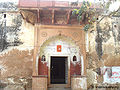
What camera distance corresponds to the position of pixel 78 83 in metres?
6.53

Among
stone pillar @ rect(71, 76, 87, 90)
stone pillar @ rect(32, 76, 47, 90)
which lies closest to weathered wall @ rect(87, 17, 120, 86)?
stone pillar @ rect(71, 76, 87, 90)

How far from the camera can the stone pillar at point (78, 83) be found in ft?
21.3

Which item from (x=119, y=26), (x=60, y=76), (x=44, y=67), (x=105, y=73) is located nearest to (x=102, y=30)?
(x=119, y=26)

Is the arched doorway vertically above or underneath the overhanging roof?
underneath

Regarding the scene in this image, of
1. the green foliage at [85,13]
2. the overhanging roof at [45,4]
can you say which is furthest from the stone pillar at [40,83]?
the overhanging roof at [45,4]

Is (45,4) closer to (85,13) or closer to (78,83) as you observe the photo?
(85,13)

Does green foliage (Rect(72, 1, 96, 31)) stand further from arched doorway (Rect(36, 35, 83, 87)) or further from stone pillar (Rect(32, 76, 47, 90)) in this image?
stone pillar (Rect(32, 76, 47, 90))

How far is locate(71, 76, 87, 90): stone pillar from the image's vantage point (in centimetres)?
650

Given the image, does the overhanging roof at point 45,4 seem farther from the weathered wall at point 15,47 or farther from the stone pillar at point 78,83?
the stone pillar at point 78,83

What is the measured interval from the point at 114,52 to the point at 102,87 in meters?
1.82

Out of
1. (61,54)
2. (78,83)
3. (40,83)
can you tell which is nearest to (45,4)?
(61,54)

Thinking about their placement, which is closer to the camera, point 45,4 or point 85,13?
point 45,4

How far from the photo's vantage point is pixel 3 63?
6.93 m

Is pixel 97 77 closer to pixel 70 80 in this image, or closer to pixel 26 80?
pixel 70 80
